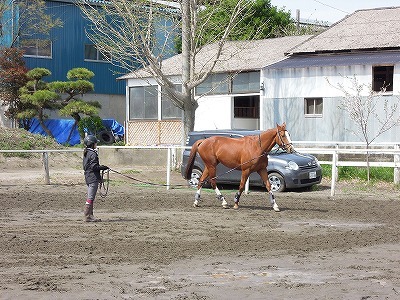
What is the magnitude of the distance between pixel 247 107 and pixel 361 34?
24.3 ft

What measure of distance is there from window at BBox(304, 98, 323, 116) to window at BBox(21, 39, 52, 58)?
2008cm

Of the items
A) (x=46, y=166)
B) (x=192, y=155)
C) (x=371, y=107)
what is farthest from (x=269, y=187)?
(x=371, y=107)

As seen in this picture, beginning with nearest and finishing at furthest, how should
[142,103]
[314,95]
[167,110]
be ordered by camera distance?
[314,95] → [167,110] → [142,103]

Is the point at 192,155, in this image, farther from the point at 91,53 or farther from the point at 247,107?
the point at 91,53

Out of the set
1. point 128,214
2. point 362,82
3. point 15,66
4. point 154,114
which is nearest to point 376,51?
point 362,82

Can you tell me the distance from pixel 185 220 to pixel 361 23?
22.4 meters

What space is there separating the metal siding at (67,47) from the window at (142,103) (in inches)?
314

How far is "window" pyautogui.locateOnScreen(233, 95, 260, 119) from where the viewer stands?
37.7m

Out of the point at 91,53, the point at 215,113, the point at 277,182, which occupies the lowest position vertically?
the point at 277,182

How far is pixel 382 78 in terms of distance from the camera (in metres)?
30.4

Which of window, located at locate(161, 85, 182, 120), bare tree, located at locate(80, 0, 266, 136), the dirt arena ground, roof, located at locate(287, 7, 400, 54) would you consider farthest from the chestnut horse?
window, located at locate(161, 85, 182, 120)

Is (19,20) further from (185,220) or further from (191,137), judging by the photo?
(185,220)

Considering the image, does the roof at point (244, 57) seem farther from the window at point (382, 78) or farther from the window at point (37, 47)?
the window at point (37, 47)

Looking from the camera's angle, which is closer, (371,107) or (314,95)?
(371,107)
